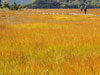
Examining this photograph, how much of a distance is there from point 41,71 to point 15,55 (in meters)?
2.18

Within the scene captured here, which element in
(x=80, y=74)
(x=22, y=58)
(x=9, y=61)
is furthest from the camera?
(x=22, y=58)

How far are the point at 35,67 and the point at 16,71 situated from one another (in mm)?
542

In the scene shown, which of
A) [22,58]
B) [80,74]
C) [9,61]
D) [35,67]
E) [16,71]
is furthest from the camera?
[22,58]

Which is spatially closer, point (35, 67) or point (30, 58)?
point (35, 67)

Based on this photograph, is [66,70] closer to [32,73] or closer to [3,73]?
[32,73]

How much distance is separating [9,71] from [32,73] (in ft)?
1.79

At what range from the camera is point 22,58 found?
6711 millimetres

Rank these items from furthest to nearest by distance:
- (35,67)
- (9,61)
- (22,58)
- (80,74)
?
(22,58)
(9,61)
(35,67)
(80,74)

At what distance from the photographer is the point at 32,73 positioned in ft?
15.7

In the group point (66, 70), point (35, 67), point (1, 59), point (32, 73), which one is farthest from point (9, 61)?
point (66, 70)

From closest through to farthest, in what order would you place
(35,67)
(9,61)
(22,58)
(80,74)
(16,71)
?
(80,74) → (16,71) → (35,67) → (9,61) → (22,58)

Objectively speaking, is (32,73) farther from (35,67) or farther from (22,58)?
(22,58)

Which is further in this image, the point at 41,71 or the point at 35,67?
the point at 35,67

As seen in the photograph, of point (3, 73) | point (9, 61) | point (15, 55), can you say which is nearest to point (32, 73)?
point (3, 73)
